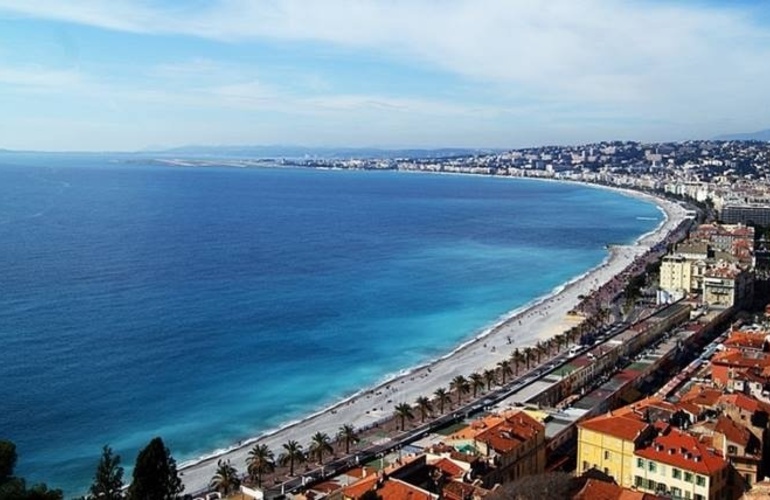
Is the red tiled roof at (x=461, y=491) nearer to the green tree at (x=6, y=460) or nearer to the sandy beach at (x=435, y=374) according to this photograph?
the green tree at (x=6, y=460)

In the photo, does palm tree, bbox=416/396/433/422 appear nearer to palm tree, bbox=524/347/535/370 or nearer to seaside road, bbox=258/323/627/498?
seaside road, bbox=258/323/627/498

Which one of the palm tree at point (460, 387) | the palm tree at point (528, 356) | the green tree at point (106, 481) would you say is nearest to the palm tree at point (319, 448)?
the palm tree at point (460, 387)

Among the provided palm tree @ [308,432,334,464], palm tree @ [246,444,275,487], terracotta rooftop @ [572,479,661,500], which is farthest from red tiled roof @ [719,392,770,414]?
palm tree @ [246,444,275,487]

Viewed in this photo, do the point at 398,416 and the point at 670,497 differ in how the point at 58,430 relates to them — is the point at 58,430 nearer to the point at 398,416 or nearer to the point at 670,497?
the point at 398,416

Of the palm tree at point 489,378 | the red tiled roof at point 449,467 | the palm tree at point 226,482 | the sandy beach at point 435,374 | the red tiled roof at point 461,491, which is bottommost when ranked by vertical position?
the sandy beach at point 435,374

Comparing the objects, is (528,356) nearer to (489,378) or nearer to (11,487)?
(489,378)

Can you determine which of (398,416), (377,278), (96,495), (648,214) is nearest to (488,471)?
(96,495)
